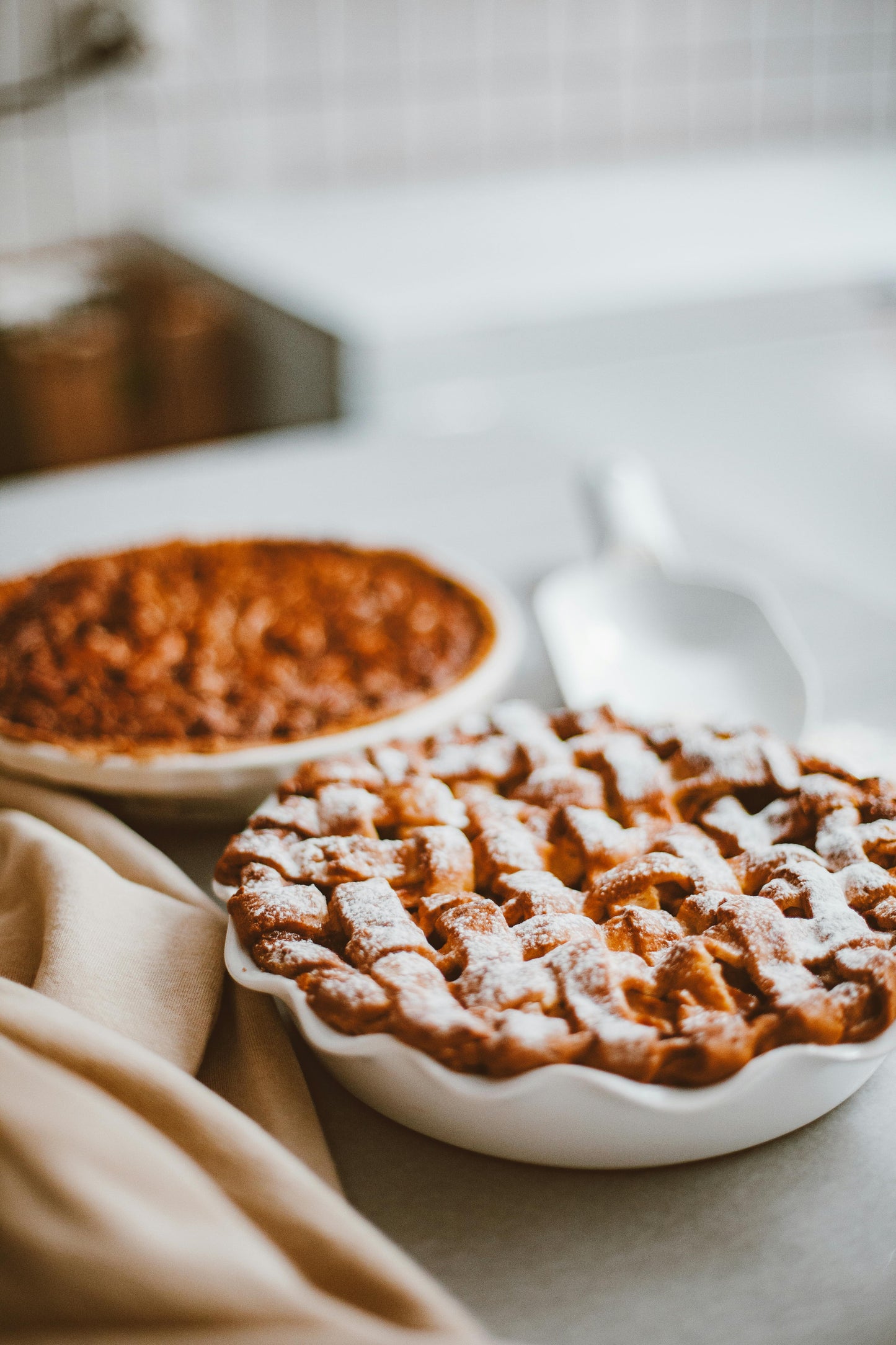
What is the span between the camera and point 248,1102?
52cm

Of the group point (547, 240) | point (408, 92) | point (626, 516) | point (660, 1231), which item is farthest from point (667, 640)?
point (408, 92)

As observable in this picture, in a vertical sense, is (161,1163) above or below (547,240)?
below

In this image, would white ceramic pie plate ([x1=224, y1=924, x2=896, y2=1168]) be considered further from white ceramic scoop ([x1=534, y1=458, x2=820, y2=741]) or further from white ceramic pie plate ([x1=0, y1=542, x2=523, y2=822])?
white ceramic scoop ([x1=534, y1=458, x2=820, y2=741])

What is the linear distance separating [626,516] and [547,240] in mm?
1438

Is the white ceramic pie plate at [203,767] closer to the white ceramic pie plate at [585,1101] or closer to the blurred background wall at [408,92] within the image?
the white ceramic pie plate at [585,1101]

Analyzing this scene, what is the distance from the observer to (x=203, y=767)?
2.29 feet

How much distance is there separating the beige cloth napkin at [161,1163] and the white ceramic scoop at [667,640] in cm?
38

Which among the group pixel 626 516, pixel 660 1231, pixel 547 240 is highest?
pixel 547 240

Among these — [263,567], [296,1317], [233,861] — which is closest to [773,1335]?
[296,1317]

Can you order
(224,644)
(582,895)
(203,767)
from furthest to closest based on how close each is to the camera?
(224,644) → (203,767) → (582,895)

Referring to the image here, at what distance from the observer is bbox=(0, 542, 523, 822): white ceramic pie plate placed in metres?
0.70

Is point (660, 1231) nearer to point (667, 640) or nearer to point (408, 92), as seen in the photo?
point (667, 640)

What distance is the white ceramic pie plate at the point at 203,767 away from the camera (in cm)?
70

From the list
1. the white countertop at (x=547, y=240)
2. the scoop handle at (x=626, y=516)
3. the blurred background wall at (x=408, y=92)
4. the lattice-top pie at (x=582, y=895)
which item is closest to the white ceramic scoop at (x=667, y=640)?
the scoop handle at (x=626, y=516)
